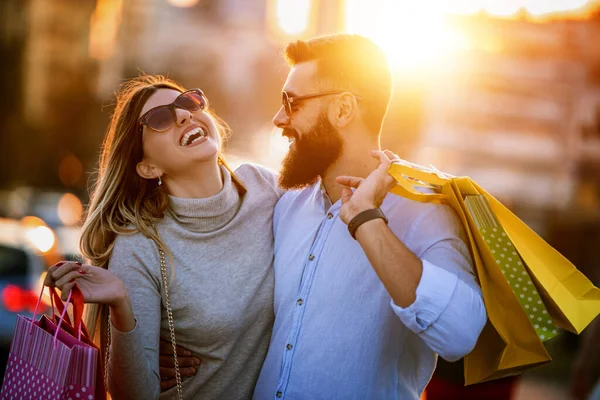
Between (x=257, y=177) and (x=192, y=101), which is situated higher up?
(x=192, y=101)

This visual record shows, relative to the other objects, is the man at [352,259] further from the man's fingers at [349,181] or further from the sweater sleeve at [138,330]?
the sweater sleeve at [138,330]

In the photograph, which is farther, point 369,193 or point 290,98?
point 290,98

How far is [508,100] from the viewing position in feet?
149

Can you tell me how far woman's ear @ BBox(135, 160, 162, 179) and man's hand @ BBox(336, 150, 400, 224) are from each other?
112cm

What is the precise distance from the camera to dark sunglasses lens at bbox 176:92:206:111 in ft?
12.6

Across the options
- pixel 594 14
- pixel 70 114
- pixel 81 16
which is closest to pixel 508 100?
pixel 594 14

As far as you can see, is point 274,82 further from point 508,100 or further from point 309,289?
point 309,289

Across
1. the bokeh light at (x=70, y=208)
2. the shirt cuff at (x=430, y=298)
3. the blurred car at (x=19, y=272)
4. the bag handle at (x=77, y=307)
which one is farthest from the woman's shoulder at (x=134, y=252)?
the bokeh light at (x=70, y=208)

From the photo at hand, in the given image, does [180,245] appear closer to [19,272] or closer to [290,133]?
[290,133]

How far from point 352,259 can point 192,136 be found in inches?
43.1

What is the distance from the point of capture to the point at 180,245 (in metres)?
3.69

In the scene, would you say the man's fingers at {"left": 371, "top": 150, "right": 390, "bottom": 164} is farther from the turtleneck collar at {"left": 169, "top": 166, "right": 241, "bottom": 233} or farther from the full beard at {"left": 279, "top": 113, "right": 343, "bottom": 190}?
the turtleneck collar at {"left": 169, "top": 166, "right": 241, "bottom": 233}

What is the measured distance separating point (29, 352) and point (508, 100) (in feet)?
148

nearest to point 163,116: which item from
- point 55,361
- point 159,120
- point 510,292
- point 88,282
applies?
point 159,120
